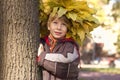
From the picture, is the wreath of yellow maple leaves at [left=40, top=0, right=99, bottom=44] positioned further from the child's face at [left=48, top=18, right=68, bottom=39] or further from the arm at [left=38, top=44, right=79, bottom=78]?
the arm at [left=38, top=44, right=79, bottom=78]

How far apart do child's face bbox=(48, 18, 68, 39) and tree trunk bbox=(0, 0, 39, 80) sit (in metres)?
0.23

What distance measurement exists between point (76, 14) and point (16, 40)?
1.89 feet

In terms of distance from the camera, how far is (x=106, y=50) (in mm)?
39250

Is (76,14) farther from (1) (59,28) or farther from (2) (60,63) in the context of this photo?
(2) (60,63)

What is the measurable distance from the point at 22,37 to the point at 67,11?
1.54 ft

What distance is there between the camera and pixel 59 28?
333 cm

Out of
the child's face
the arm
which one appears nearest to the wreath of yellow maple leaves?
the child's face

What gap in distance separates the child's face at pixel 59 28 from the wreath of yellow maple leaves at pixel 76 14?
57 mm

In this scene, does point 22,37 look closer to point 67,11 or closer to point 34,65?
point 34,65

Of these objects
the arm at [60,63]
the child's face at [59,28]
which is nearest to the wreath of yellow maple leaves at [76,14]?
the child's face at [59,28]

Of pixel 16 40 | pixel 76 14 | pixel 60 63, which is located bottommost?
pixel 60 63

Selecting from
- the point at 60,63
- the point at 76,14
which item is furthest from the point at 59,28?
the point at 60,63

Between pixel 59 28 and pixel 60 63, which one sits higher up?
pixel 59 28

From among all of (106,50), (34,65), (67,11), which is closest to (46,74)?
(34,65)
